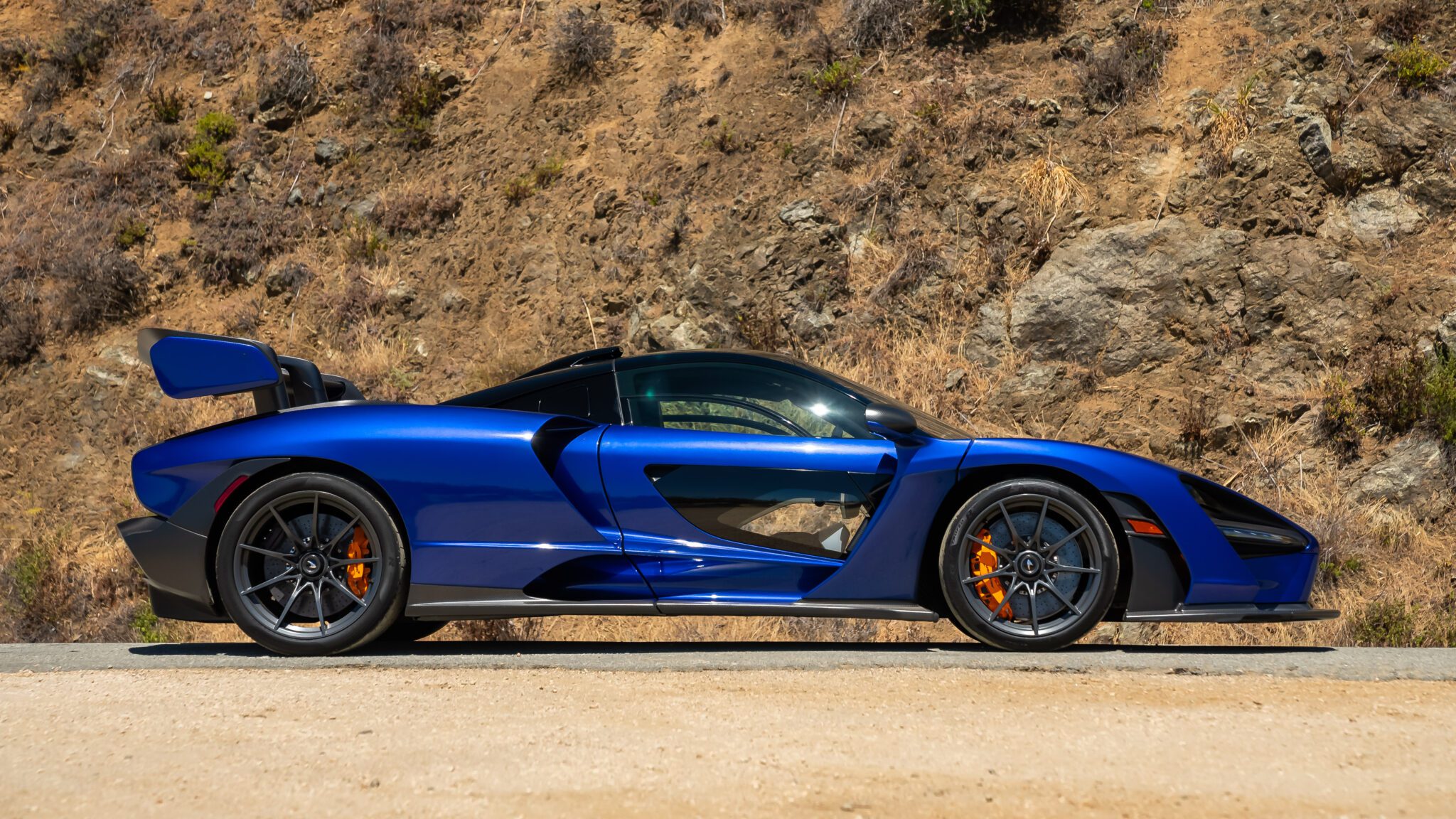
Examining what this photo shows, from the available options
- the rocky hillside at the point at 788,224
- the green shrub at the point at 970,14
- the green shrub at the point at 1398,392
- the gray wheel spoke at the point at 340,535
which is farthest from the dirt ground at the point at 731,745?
the green shrub at the point at 970,14

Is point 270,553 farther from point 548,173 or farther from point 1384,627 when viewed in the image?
point 548,173

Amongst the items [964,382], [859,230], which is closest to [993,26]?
[859,230]

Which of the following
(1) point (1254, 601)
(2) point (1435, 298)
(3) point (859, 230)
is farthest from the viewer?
(3) point (859, 230)

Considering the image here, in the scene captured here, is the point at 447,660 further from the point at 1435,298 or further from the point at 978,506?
the point at 1435,298

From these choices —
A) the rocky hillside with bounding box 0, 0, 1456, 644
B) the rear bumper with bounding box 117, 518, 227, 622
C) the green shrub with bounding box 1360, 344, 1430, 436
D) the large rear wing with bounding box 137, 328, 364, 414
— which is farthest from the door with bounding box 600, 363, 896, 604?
the green shrub with bounding box 1360, 344, 1430, 436

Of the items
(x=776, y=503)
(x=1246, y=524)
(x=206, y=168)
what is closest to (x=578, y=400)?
(x=776, y=503)

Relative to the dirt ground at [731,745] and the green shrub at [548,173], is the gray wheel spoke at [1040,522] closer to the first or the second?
the dirt ground at [731,745]

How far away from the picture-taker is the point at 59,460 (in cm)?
1500

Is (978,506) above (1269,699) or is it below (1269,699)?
above

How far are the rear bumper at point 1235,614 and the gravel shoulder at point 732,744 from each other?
0.45 metres

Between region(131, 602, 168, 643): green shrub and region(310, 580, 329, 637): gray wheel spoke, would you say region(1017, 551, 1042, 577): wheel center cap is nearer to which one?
region(310, 580, 329, 637): gray wheel spoke

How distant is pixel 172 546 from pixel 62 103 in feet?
55.3

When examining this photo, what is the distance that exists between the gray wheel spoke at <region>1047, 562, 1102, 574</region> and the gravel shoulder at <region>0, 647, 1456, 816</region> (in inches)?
23.5

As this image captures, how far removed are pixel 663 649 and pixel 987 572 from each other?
58.8 inches
